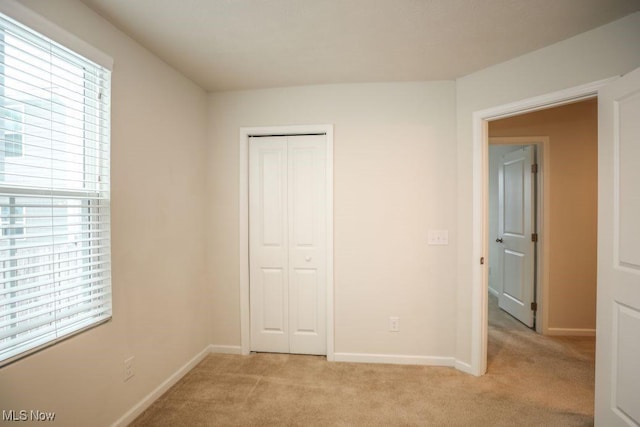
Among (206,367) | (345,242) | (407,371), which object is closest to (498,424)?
(407,371)

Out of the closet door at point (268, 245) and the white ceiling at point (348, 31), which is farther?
the closet door at point (268, 245)

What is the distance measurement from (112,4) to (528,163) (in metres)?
3.99

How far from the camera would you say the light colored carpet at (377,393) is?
198 cm

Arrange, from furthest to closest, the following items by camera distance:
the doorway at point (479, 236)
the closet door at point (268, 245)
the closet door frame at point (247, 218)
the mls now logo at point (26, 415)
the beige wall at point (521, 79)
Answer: the closet door at point (268, 245) → the closet door frame at point (247, 218) → the doorway at point (479, 236) → the beige wall at point (521, 79) → the mls now logo at point (26, 415)

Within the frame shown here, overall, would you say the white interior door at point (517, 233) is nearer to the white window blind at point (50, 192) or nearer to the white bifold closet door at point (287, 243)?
the white bifold closet door at point (287, 243)

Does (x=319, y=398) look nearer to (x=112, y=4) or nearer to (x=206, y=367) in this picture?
(x=206, y=367)

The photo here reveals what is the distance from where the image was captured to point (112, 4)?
1.64m

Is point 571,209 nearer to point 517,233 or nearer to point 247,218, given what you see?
point 517,233

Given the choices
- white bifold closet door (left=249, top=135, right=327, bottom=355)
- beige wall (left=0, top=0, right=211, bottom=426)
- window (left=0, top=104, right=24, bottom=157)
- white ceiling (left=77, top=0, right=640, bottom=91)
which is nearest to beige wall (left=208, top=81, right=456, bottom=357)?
white bifold closet door (left=249, top=135, right=327, bottom=355)

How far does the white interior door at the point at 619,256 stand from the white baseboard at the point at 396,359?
1037 millimetres

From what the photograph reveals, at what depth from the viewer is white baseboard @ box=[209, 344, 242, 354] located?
9.52 ft

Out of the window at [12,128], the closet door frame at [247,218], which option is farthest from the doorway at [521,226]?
the window at [12,128]

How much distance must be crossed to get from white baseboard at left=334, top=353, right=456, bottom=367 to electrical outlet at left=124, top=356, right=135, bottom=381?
1593 millimetres

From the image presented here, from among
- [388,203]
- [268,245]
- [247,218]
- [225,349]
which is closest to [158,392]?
[225,349]
